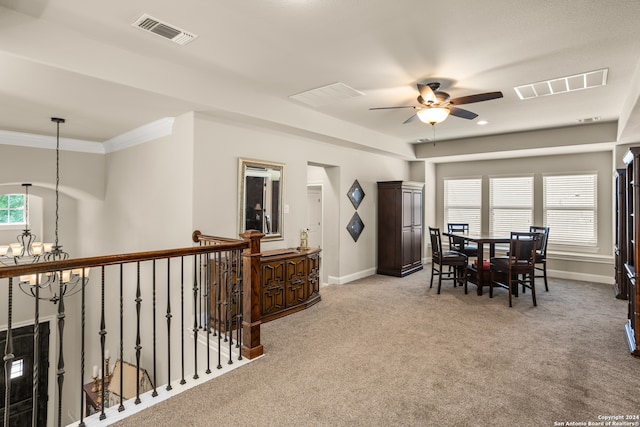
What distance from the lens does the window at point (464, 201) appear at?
25.4 ft

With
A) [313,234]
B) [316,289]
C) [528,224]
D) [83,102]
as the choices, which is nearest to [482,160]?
[528,224]

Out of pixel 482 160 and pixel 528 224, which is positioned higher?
pixel 482 160

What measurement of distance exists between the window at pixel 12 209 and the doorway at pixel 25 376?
6.08 ft

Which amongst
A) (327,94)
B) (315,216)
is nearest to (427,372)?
(327,94)

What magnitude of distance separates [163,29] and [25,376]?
689 centimetres

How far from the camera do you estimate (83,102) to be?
349 cm

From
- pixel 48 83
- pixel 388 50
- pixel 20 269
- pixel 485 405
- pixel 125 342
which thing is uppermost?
pixel 388 50

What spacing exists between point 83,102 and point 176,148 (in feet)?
3.36

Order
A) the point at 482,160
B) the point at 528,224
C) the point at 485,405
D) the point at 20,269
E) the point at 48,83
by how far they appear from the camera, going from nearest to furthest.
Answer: the point at 20,269 → the point at 485,405 → the point at 48,83 → the point at 528,224 → the point at 482,160

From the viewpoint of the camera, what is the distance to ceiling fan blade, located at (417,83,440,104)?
135 inches

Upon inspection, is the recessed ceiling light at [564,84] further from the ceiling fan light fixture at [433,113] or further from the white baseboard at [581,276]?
the white baseboard at [581,276]

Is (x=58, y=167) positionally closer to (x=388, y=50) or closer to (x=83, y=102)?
(x=83, y=102)

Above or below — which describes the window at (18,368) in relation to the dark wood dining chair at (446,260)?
below

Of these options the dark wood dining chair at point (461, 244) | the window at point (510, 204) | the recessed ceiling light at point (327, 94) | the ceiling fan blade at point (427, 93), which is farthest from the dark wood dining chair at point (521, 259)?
the recessed ceiling light at point (327, 94)
